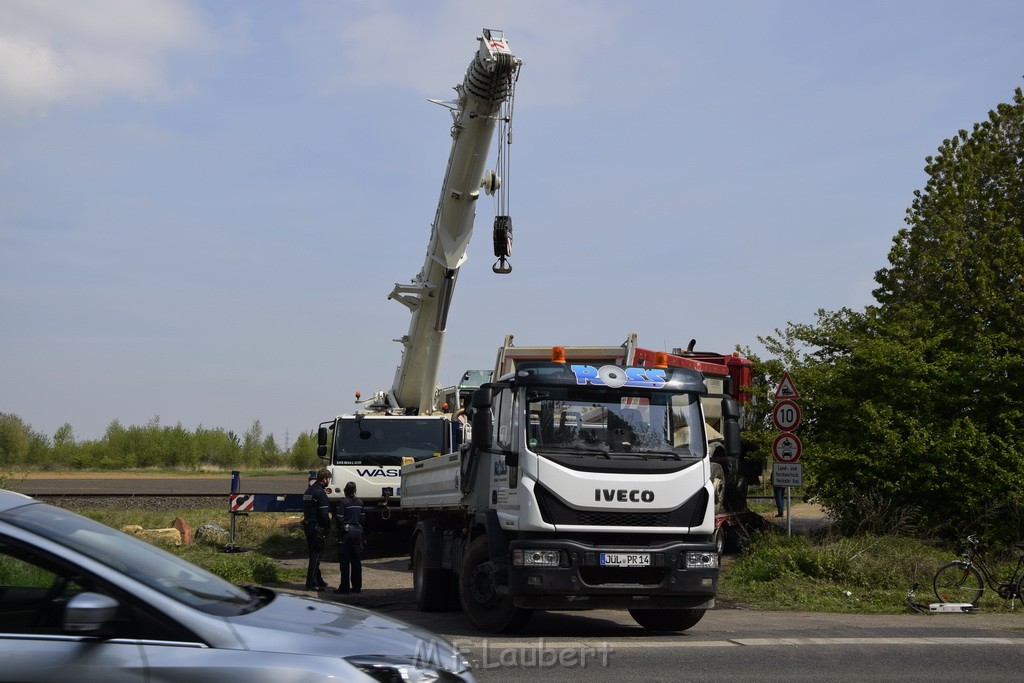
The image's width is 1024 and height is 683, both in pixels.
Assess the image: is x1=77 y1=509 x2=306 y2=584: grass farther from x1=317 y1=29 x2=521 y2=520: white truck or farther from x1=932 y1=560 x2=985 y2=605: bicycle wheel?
x1=932 y1=560 x2=985 y2=605: bicycle wheel

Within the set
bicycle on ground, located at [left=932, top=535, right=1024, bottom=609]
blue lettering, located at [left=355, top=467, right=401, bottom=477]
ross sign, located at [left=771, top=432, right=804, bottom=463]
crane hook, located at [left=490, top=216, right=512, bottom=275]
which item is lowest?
bicycle on ground, located at [left=932, top=535, right=1024, bottom=609]

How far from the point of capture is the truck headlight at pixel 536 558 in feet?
31.6

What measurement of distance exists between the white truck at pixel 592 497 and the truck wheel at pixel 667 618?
15 mm

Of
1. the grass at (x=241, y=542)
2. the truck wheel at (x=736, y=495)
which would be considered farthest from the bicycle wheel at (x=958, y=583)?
the grass at (x=241, y=542)

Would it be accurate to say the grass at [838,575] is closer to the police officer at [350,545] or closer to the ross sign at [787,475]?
the ross sign at [787,475]

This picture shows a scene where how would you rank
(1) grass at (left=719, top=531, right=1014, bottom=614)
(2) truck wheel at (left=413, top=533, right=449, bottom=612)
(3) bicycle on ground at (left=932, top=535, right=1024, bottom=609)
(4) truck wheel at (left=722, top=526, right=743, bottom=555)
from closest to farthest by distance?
(2) truck wheel at (left=413, top=533, right=449, bottom=612) → (3) bicycle on ground at (left=932, top=535, right=1024, bottom=609) → (1) grass at (left=719, top=531, right=1014, bottom=614) → (4) truck wheel at (left=722, top=526, right=743, bottom=555)

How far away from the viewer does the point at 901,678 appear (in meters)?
8.09

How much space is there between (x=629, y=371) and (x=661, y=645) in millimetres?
2709

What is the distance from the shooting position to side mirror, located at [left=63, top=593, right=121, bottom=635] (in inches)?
157

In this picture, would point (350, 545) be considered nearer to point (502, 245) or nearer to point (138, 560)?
point (502, 245)

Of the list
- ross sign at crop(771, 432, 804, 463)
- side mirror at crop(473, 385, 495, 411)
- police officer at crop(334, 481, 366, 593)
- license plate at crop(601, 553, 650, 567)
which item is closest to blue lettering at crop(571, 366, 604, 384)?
side mirror at crop(473, 385, 495, 411)

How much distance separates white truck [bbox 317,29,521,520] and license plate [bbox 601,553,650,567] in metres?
8.09

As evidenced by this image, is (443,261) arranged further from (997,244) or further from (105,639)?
(105,639)

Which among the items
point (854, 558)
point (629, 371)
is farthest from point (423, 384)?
point (629, 371)
